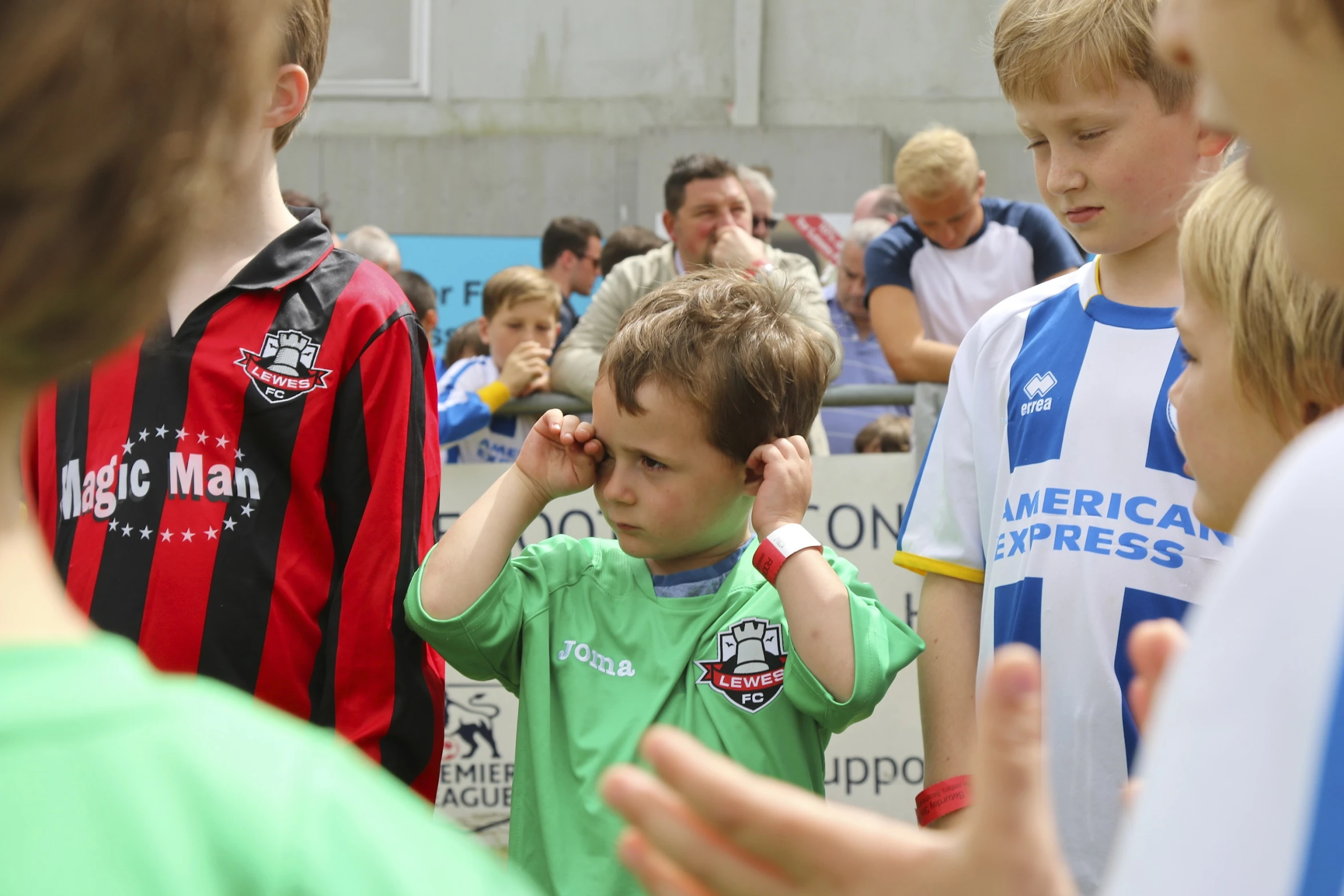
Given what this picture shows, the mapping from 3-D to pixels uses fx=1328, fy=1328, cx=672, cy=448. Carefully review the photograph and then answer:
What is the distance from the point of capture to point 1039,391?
204cm

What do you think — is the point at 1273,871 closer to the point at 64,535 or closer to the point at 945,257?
the point at 64,535

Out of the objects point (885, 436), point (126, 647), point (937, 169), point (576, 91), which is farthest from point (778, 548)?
point (576, 91)

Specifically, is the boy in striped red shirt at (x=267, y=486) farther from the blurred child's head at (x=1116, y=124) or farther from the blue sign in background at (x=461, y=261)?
the blue sign in background at (x=461, y=261)

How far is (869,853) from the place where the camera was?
69 centimetres

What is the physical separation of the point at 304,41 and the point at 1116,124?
4.33 ft

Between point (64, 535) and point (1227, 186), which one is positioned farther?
point (64, 535)

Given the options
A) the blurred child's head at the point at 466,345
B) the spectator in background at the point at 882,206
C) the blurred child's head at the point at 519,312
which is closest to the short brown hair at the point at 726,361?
the blurred child's head at the point at 519,312

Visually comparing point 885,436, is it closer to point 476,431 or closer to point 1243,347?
point 476,431

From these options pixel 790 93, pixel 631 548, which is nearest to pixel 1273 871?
pixel 631 548

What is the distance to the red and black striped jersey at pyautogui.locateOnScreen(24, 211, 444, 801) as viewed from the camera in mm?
2064

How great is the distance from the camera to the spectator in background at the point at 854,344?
5.21 meters

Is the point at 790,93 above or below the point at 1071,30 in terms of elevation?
above

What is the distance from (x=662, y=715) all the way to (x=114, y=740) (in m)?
1.49

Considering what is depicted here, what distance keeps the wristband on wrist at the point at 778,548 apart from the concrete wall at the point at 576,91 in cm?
1021
